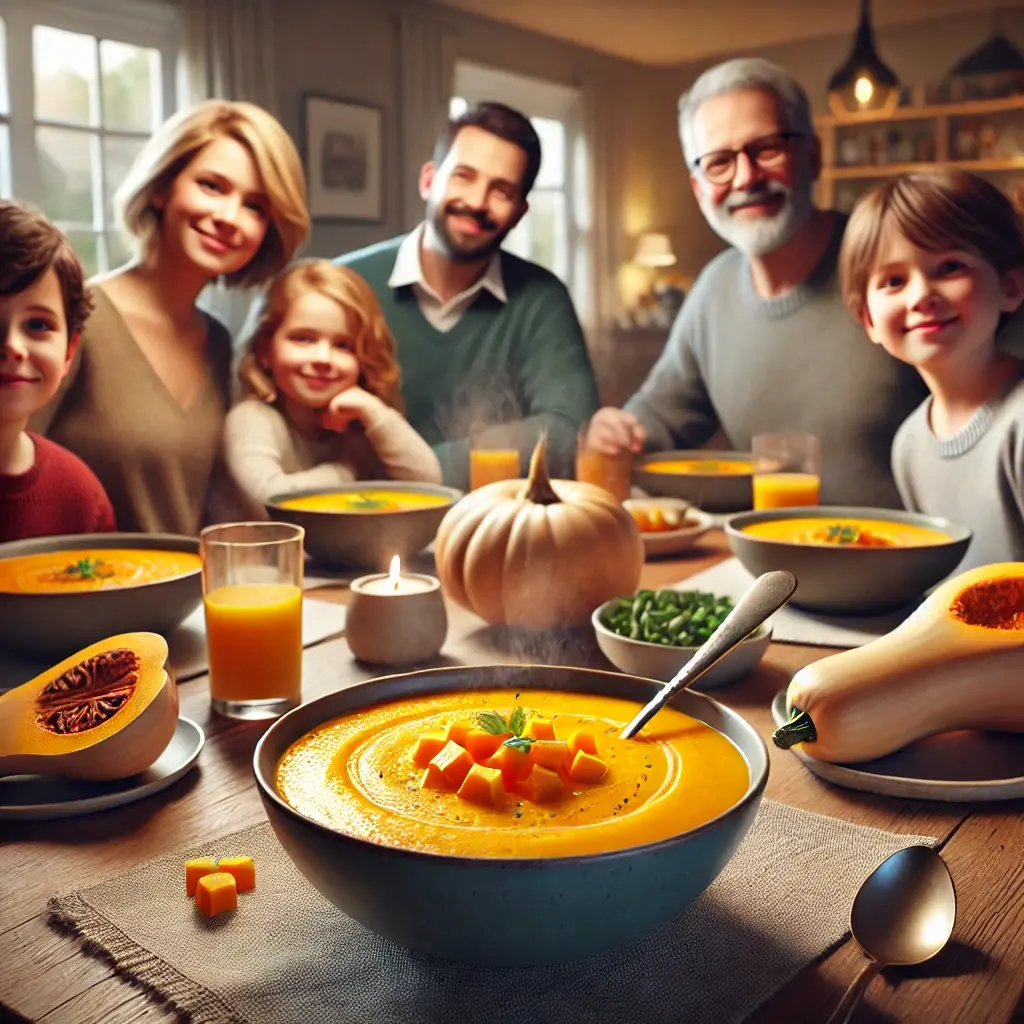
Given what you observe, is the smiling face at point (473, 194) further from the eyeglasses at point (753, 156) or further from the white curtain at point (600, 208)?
the eyeglasses at point (753, 156)

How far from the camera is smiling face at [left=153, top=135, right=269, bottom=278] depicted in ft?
6.59

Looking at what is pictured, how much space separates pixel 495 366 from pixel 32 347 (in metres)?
1.02

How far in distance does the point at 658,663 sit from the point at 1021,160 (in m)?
1.84

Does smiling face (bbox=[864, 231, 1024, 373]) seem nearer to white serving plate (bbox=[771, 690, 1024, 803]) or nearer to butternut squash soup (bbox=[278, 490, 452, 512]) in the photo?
butternut squash soup (bbox=[278, 490, 452, 512])

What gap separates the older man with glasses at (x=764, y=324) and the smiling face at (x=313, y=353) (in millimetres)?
600

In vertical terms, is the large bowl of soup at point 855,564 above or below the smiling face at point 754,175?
below

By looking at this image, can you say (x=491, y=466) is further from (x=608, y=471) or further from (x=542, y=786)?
(x=542, y=786)

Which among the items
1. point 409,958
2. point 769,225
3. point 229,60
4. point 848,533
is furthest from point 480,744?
point 769,225

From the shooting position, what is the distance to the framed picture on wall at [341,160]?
7.61 ft

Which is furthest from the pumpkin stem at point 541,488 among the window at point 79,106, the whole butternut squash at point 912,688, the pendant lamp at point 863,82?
the pendant lamp at point 863,82

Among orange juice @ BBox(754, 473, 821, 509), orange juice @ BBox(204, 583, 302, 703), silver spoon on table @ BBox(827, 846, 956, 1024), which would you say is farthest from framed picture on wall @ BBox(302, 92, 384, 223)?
silver spoon on table @ BBox(827, 846, 956, 1024)

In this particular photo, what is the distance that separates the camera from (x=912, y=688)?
0.99 metres

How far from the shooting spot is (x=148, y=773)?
0.97 metres

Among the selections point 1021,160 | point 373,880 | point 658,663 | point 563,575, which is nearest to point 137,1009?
point 373,880
